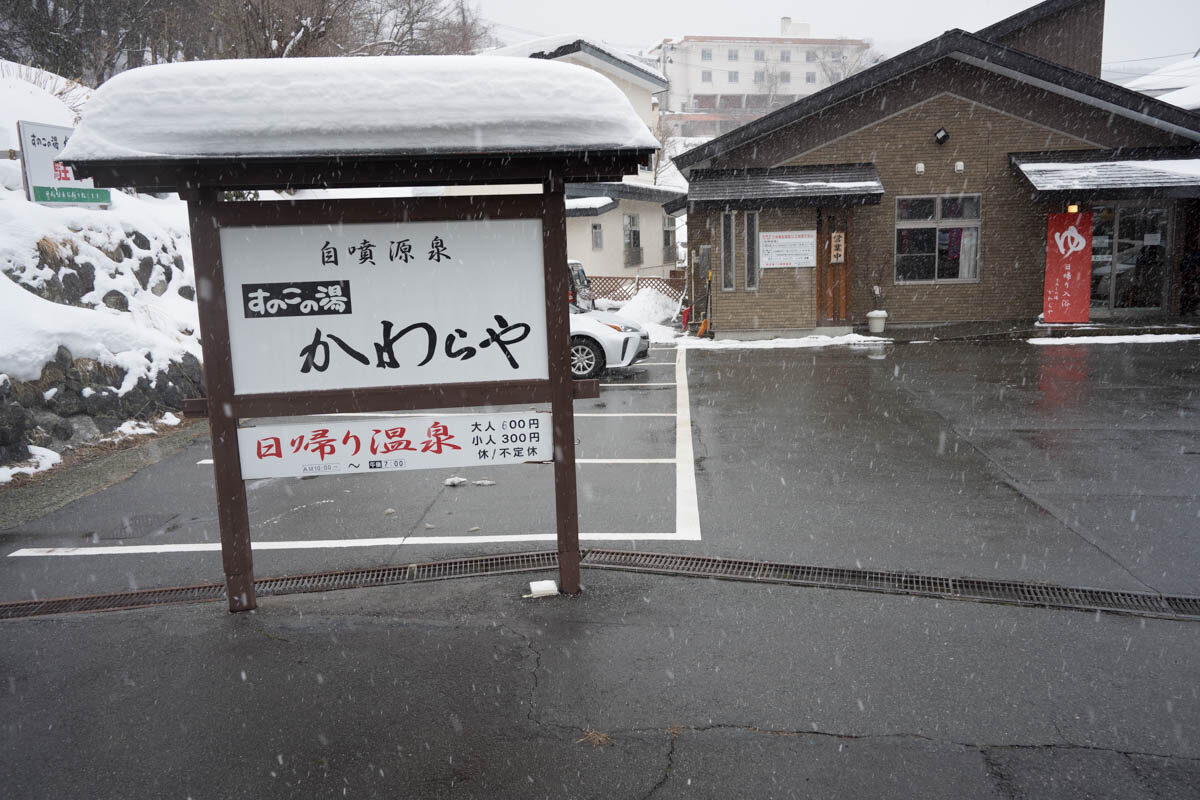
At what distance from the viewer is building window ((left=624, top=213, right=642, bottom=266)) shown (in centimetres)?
3112

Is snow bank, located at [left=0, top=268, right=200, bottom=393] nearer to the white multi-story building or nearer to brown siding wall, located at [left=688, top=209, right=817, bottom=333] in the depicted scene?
brown siding wall, located at [left=688, top=209, right=817, bottom=333]

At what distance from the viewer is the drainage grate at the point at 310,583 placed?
4.69 meters

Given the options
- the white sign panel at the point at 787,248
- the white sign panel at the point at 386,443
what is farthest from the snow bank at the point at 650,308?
the white sign panel at the point at 386,443

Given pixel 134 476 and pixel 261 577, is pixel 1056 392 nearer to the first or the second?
pixel 261 577

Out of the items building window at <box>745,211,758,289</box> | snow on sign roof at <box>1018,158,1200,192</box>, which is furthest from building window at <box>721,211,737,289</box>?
snow on sign roof at <box>1018,158,1200,192</box>

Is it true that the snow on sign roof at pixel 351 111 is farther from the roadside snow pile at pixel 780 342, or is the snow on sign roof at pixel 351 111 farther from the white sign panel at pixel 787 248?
Result: the white sign panel at pixel 787 248

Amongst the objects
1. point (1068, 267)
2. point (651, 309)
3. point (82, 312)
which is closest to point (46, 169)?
point (82, 312)

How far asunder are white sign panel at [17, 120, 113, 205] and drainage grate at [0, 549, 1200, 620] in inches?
283

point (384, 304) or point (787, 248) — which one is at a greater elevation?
point (787, 248)

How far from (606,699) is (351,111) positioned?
300cm

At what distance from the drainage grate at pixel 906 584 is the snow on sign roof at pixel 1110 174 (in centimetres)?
1315

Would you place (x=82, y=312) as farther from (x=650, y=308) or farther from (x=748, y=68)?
(x=748, y=68)

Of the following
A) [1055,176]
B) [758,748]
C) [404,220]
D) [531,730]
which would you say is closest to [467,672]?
[531,730]

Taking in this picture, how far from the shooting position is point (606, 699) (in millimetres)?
3572
